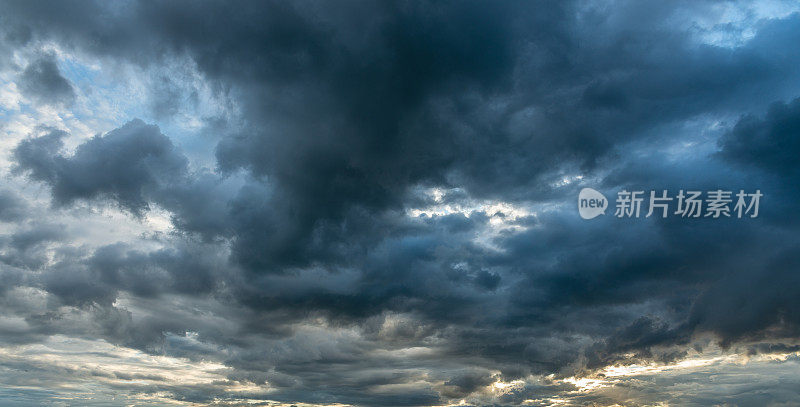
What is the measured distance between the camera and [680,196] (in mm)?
113875

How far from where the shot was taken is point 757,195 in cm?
11019

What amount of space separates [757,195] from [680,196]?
17006mm
